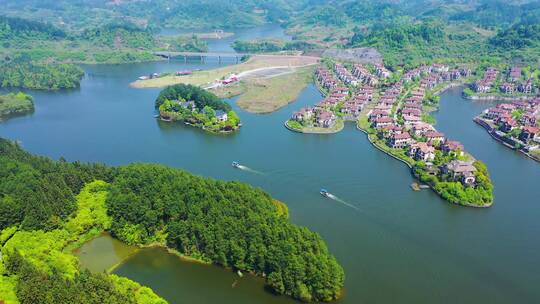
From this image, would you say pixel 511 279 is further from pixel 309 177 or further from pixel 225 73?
pixel 225 73

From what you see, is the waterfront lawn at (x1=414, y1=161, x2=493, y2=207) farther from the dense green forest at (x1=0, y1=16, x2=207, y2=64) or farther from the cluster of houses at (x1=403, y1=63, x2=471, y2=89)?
the dense green forest at (x1=0, y1=16, x2=207, y2=64)

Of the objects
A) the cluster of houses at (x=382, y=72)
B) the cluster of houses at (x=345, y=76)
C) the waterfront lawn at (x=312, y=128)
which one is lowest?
the waterfront lawn at (x=312, y=128)

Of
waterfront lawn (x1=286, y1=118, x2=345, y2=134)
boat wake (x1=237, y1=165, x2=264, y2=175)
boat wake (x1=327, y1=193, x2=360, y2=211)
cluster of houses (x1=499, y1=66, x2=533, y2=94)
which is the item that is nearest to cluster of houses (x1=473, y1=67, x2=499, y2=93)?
cluster of houses (x1=499, y1=66, x2=533, y2=94)

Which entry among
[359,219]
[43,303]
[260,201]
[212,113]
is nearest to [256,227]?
[260,201]

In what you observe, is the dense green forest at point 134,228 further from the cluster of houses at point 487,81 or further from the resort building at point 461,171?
the cluster of houses at point 487,81

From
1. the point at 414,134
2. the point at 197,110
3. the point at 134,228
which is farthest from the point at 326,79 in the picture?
the point at 134,228

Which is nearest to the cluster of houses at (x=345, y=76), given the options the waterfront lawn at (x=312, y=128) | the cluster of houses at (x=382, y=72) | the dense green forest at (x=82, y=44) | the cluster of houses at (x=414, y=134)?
the cluster of houses at (x=382, y=72)

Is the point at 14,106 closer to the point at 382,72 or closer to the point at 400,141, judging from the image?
the point at 400,141
